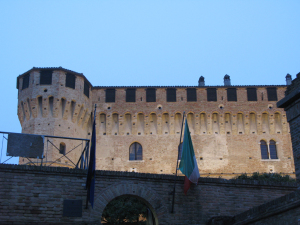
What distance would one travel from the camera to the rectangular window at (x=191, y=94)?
3158 cm

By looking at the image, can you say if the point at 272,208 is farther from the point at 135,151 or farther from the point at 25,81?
the point at 25,81

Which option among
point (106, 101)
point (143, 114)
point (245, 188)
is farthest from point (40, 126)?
point (245, 188)

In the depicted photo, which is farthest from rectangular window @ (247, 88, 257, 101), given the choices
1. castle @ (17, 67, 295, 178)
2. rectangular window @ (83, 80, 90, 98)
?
rectangular window @ (83, 80, 90, 98)

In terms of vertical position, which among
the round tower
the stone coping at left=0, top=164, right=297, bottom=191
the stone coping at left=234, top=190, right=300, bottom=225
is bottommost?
the stone coping at left=234, top=190, right=300, bottom=225

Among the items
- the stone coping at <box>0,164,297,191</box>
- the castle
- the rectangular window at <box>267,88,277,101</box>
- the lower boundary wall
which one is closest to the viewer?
the lower boundary wall

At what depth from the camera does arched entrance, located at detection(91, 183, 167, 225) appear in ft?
39.8

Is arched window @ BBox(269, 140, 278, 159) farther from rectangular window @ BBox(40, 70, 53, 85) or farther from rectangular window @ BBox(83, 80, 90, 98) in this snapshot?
rectangular window @ BBox(40, 70, 53, 85)

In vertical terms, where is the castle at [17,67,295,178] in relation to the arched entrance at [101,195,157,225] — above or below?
above

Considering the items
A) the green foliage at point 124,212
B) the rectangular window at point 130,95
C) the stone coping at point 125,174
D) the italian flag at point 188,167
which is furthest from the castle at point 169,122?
the italian flag at point 188,167

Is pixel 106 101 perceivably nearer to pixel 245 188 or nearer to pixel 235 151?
pixel 235 151

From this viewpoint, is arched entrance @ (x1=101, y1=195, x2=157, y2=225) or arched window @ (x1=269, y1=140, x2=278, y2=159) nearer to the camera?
arched entrance @ (x1=101, y1=195, x2=157, y2=225)

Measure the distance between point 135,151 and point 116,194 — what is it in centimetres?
1833

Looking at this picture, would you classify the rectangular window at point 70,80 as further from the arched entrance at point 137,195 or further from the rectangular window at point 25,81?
the arched entrance at point 137,195

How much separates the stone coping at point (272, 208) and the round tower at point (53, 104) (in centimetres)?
1808
